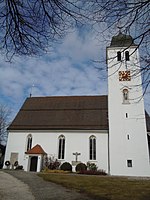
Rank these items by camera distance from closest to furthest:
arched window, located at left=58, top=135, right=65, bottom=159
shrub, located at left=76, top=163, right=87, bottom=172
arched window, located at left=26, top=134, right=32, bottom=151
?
shrub, located at left=76, top=163, right=87, bottom=172
arched window, located at left=58, top=135, right=65, bottom=159
arched window, located at left=26, top=134, right=32, bottom=151

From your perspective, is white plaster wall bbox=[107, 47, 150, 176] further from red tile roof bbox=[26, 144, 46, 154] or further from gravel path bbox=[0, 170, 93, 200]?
gravel path bbox=[0, 170, 93, 200]

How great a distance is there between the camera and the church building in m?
24.9

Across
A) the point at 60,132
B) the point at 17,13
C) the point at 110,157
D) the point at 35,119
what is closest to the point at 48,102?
the point at 35,119

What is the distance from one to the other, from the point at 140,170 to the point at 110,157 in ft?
11.4

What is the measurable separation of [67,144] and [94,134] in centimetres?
363

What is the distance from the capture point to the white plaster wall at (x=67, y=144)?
2648 cm

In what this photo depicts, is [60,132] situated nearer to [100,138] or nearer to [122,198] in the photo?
[100,138]

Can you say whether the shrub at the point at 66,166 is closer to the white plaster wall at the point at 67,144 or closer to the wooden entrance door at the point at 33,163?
the white plaster wall at the point at 67,144

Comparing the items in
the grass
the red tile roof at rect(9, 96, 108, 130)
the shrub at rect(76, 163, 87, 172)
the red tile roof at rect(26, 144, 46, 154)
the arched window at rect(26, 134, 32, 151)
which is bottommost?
the grass

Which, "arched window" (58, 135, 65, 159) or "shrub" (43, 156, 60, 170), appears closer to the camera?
"shrub" (43, 156, 60, 170)

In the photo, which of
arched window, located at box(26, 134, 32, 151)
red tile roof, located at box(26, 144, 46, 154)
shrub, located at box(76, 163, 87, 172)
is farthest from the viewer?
arched window, located at box(26, 134, 32, 151)

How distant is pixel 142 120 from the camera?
2620 cm

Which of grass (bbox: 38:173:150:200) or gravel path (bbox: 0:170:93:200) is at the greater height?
gravel path (bbox: 0:170:93:200)

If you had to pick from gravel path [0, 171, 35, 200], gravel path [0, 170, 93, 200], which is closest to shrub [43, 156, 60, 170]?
gravel path [0, 170, 93, 200]
